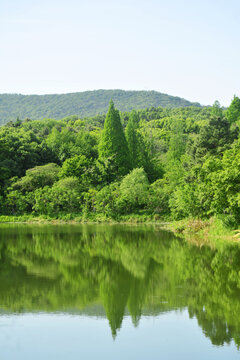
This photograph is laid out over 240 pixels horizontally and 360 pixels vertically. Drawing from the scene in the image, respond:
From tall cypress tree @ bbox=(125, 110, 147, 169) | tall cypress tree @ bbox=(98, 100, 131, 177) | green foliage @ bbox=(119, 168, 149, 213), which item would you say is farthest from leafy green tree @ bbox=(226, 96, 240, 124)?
green foliage @ bbox=(119, 168, 149, 213)

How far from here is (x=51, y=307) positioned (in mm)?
11234

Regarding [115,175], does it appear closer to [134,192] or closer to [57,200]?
[134,192]

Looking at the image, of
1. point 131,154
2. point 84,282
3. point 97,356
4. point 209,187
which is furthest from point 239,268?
point 131,154

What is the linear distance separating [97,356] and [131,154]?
159ft

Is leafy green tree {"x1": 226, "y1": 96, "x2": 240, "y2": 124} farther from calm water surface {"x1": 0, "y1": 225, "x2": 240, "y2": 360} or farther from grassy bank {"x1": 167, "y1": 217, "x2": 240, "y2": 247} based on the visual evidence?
calm water surface {"x1": 0, "y1": 225, "x2": 240, "y2": 360}

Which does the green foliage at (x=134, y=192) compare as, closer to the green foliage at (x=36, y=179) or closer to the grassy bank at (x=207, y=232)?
the green foliage at (x=36, y=179)

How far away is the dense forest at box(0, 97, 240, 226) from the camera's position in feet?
105

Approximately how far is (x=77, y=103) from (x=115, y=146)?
12119 cm

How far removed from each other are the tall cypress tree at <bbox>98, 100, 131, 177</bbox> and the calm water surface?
31820 mm

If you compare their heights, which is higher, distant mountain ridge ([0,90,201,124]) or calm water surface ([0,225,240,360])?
distant mountain ridge ([0,90,201,124])

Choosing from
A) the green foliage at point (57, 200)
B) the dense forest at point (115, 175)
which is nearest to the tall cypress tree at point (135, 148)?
the dense forest at point (115, 175)

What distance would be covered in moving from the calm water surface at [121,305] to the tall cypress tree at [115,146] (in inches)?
1253

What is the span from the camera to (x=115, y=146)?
53.5 meters

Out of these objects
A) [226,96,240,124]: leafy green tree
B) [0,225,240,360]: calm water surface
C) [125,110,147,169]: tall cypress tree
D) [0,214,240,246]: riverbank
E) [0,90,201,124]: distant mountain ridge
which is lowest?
[0,214,240,246]: riverbank
